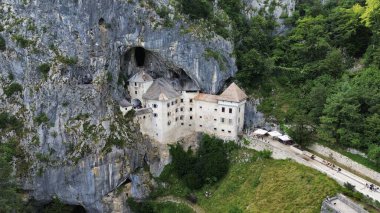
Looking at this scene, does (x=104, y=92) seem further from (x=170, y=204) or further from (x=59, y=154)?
(x=170, y=204)

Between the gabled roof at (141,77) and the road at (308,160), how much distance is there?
15967mm

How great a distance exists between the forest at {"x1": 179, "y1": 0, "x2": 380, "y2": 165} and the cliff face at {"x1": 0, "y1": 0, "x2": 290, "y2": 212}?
6.77 m

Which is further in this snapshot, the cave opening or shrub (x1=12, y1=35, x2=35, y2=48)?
the cave opening

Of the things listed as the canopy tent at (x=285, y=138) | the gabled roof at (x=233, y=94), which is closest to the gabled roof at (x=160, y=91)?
the gabled roof at (x=233, y=94)

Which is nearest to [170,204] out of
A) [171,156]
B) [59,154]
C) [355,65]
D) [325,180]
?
[171,156]

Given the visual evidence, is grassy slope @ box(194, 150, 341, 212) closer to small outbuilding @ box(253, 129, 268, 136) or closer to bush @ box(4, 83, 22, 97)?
small outbuilding @ box(253, 129, 268, 136)

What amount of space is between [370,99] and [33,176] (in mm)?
43442

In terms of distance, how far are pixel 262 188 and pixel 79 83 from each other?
1070 inches

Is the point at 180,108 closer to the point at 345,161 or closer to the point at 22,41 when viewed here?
the point at 345,161

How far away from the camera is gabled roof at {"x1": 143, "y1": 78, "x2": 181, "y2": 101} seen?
58.6 m

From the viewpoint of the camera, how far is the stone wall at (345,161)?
4878cm

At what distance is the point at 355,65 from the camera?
6406 centimetres

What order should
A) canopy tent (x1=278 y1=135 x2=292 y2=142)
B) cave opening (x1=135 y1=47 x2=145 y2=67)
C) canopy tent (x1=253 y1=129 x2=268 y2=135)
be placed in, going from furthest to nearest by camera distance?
cave opening (x1=135 y1=47 x2=145 y2=67), canopy tent (x1=253 y1=129 x2=268 y2=135), canopy tent (x1=278 y1=135 x2=292 y2=142)

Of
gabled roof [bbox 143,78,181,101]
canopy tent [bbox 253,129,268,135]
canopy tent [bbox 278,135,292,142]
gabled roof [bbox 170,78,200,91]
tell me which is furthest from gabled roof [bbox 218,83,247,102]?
canopy tent [bbox 278,135,292,142]
